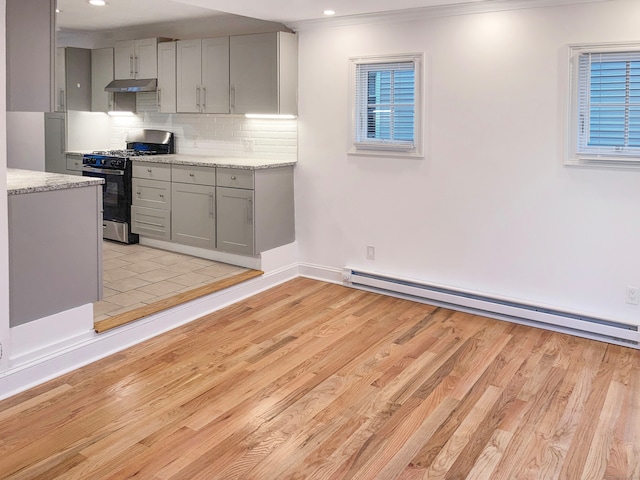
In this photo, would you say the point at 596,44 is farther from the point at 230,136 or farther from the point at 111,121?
the point at 111,121

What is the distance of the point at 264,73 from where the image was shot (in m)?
5.29

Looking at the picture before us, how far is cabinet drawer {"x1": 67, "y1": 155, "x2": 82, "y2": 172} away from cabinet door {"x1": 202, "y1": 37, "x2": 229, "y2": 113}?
1924 millimetres

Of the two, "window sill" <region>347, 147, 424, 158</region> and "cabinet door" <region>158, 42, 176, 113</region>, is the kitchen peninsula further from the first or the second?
"cabinet door" <region>158, 42, 176, 113</region>

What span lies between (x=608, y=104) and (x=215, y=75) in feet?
11.2

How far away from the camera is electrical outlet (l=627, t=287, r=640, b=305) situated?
399 cm

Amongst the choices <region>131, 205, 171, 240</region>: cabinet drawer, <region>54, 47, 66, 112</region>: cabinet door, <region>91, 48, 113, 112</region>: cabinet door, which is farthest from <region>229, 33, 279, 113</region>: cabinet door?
<region>54, 47, 66, 112</region>: cabinet door

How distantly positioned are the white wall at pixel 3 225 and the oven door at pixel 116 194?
3061 millimetres

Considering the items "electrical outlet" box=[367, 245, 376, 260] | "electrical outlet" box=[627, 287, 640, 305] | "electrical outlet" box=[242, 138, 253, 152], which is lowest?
"electrical outlet" box=[627, 287, 640, 305]

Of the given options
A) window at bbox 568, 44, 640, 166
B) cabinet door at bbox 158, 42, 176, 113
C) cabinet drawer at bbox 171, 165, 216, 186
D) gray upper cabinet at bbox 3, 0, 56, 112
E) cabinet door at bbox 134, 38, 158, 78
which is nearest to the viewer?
gray upper cabinet at bbox 3, 0, 56, 112

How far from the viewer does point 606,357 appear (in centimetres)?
383

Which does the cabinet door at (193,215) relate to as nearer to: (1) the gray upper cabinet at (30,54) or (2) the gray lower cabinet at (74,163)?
(2) the gray lower cabinet at (74,163)

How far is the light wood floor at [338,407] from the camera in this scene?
104 inches

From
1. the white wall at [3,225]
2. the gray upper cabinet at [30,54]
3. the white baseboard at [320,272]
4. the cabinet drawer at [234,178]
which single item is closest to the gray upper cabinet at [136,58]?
the cabinet drawer at [234,178]

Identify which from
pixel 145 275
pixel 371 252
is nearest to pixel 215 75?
pixel 145 275
